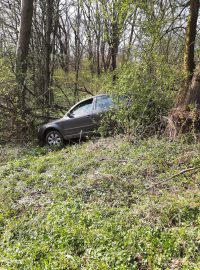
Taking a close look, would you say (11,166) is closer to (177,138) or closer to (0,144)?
(0,144)

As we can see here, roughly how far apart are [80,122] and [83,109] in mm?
461

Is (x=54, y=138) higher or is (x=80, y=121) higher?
(x=80, y=121)

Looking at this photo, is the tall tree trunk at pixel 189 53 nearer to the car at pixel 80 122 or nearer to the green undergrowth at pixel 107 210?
the green undergrowth at pixel 107 210

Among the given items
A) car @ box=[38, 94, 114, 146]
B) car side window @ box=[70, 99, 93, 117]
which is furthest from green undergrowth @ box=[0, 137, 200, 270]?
car side window @ box=[70, 99, 93, 117]

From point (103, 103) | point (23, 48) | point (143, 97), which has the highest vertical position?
point (23, 48)

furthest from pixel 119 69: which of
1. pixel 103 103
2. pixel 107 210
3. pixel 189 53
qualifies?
pixel 107 210

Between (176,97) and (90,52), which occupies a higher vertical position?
(90,52)

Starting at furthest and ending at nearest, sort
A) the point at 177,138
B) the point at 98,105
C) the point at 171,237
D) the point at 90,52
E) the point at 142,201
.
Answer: the point at 90,52 → the point at 98,105 → the point at 177,138 → the point at 142,201 → the point at 171,237

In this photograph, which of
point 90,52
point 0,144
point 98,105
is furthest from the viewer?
point 90,52

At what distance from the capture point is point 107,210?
15.8 feet

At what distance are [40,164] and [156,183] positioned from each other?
3.63 metres

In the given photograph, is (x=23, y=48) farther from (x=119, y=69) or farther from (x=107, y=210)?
(x=107, y=210)

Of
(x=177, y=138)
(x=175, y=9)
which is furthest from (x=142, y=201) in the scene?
(x=175, y=9)

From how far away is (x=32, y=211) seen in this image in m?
5.42
